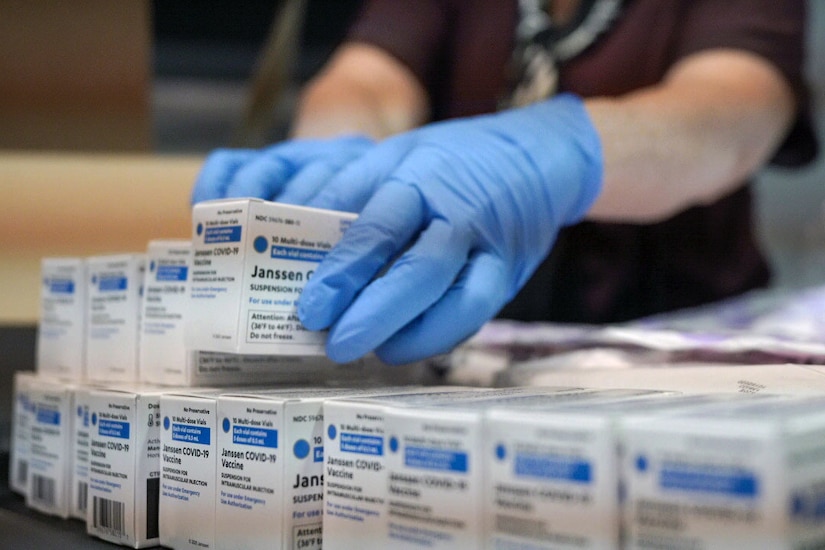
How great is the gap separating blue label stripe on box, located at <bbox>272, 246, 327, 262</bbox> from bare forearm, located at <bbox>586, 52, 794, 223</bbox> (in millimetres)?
497

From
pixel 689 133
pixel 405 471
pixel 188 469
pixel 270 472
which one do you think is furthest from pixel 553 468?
pixel 689 133

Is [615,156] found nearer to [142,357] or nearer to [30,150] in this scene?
[142,357]

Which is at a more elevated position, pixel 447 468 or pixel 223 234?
pixel 223 234

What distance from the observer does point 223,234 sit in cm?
75

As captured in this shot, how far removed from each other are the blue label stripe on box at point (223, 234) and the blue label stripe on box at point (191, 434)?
17 cm

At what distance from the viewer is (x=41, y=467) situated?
0.87 meters

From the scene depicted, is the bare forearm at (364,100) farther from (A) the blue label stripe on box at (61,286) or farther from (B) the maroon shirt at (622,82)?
(A) the blue label stripe on box at (61,286)

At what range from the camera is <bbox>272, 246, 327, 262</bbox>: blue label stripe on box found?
762 mm

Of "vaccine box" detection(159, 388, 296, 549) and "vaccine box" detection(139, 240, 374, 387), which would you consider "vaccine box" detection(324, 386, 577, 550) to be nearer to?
"vaccine box" detection(159, 388, 296, 549)

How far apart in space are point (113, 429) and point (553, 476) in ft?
1.43

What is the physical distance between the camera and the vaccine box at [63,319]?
0.94m

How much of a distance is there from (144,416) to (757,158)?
4.36 ft

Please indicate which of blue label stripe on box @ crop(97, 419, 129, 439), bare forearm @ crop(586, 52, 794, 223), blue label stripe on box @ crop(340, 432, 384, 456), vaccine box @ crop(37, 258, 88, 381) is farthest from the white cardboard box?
bare forearm @ crop(586, 52, 794, 223)

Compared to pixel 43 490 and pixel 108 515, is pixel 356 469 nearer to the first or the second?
pixel 108 515
